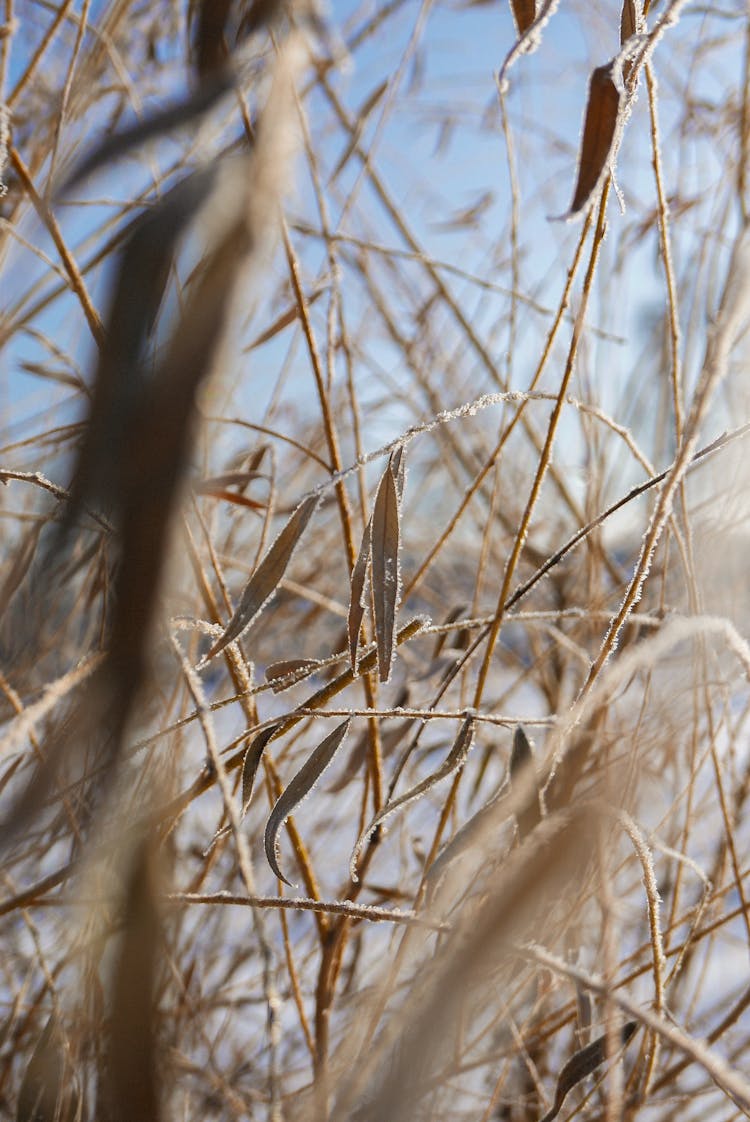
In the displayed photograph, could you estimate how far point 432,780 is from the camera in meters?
0.31

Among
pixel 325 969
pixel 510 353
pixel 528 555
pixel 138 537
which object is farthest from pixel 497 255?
pixel 138 537

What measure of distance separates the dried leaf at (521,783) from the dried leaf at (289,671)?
0.08 metres

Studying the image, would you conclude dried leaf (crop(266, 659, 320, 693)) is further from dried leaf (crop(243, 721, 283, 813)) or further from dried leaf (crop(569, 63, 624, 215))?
dried leaf (crop(569, 63, 624, 215))

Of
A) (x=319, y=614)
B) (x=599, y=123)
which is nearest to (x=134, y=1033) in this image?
(x=599, y=123)

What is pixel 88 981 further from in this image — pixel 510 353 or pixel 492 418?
pixel 492 418

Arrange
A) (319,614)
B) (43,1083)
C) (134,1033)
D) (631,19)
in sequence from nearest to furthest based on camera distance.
Answer: (134,1033) → (631,19) → (43,1083) → (319,614)

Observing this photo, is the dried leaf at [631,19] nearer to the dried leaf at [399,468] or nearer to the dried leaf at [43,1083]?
the dried leaf at [399,468]

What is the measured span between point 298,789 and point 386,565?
92 mm

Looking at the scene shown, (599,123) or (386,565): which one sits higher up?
(599,123)

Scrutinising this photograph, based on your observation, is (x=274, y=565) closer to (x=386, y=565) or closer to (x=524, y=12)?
(x=386, y=565)

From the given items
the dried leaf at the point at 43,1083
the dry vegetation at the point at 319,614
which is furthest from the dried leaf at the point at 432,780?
the dried leaf at the point at 43,1083

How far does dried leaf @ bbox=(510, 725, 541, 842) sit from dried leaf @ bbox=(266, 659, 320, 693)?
3.1 inches

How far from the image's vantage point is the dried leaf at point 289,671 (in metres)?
0.33

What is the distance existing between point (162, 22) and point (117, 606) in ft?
2.40
